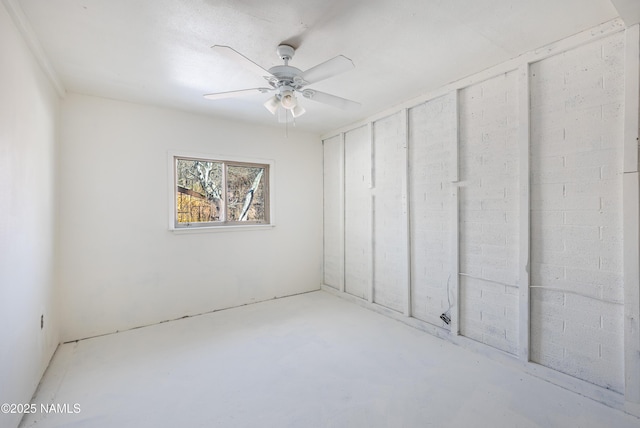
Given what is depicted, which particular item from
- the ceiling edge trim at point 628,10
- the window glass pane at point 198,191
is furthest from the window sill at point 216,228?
the ceiling edge trim at point 628,10

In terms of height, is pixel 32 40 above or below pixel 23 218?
above

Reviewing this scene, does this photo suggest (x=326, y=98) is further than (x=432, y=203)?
No

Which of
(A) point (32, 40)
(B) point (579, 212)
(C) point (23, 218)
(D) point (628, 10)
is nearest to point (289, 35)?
(A) point (32, 40)

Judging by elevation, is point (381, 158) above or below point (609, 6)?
below

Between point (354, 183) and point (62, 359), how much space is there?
3491 millimetres

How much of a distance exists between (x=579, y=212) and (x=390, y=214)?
5.72ft

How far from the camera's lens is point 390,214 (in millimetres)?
3471

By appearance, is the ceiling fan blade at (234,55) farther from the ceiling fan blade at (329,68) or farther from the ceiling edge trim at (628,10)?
the ceiling edge trim at (628,10)

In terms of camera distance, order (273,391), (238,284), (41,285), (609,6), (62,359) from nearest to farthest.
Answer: (609,6)
(273,391)
(41,285)
(62,359)
(238,284)

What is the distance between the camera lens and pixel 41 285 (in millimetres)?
2260

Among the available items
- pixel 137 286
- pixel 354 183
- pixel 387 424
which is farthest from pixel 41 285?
pixel 354 183

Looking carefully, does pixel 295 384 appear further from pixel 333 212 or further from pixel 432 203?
pixel 333 212

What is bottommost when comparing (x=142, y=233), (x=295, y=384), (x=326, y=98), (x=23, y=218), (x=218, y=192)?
(x=295, y=384)

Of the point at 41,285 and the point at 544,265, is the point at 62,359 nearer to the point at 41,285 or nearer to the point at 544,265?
the point at 41,285
